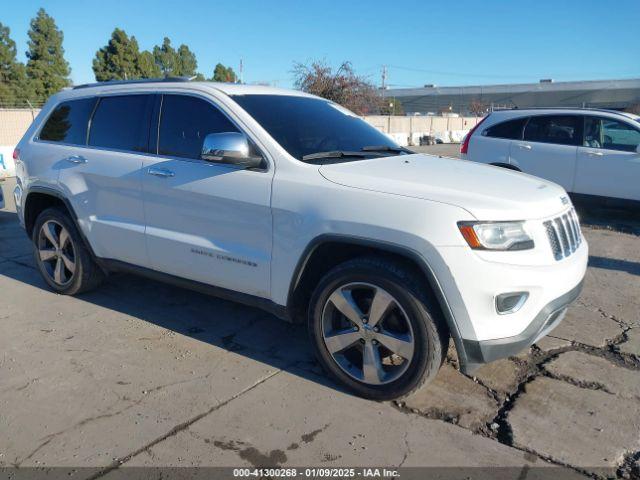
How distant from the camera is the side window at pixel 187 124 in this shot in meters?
3.84

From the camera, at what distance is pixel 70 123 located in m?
4.86

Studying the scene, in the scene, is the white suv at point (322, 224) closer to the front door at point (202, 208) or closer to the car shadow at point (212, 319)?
the front door at point (202, 208)

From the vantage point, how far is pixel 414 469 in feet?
8.73

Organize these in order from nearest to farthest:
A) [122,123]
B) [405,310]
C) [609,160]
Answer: [405,310]
[122,123]
[609,160]

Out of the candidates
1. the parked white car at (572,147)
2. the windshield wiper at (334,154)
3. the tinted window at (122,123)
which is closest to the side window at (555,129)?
the parked white car at (572,147)

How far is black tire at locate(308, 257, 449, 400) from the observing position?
9.68 feet

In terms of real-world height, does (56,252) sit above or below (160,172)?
below

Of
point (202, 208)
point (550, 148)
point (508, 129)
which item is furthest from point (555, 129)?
point (202, 208)

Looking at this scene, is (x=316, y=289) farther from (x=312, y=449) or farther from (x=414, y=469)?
(x=414, y=469)

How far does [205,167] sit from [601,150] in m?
6.69

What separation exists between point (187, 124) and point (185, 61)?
55408 mm

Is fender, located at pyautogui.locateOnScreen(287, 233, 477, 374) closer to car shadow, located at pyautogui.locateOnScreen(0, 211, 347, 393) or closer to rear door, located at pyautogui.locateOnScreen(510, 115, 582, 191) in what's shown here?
car shadow, located at pyautogui.locateOnScreen(0, 211, 347, 393)

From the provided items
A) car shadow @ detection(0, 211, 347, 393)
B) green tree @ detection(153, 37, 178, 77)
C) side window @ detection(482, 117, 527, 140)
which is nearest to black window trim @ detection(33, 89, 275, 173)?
car shadow @ detection(0, 211, 347, 393)

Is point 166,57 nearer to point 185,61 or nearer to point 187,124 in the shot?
point 185,61
